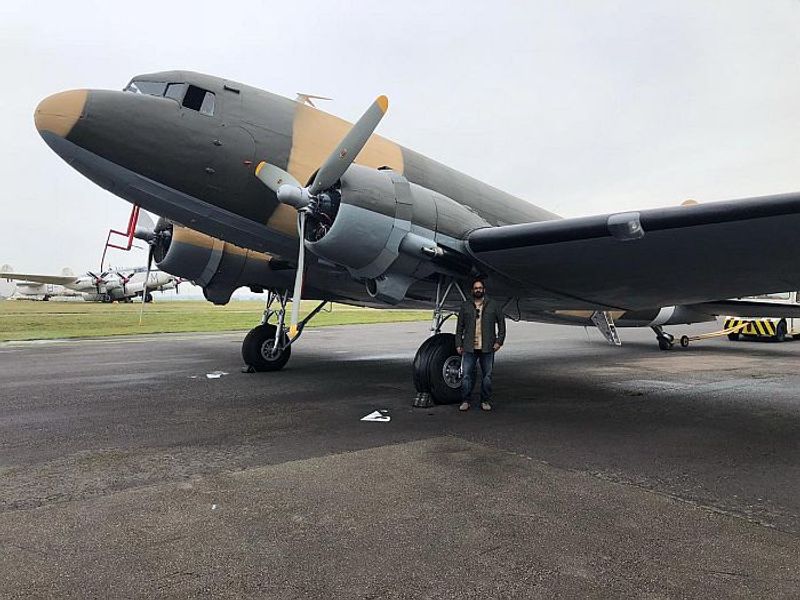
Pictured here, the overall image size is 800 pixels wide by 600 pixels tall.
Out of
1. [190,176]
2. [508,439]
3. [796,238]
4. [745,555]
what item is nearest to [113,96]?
[190,176]

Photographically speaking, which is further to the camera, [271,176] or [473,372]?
[473,372]

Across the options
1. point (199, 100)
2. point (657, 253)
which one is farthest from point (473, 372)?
point (199, 100)

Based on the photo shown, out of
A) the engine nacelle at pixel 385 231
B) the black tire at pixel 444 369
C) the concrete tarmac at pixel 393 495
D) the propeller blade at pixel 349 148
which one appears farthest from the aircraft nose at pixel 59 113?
the black tire at pixel 444 369

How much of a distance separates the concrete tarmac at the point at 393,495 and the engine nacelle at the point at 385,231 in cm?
195

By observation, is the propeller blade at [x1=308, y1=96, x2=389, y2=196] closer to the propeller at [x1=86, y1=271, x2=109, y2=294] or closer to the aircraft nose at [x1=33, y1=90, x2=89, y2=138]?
the aircraft nose at [x1=33, y1=90, x2=89, y2=138]

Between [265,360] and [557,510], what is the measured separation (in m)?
8.58

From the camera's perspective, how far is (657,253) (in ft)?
22.7

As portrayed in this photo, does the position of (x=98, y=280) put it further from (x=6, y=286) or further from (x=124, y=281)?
(x=6, y=286)

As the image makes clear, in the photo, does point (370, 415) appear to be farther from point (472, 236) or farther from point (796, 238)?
point (796, 238)

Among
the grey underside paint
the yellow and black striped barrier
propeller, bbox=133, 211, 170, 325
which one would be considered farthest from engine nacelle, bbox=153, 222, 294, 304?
the yellow and black striped barrier

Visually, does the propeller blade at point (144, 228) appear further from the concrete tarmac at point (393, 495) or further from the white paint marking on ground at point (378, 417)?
the white paint marking on ground at point (378, 417)

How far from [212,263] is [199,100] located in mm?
4259

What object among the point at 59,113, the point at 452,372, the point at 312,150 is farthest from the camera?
the point at 312,150

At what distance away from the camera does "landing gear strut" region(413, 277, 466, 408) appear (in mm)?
7598
